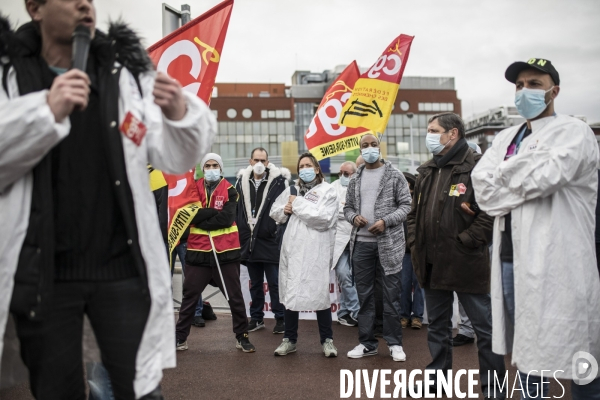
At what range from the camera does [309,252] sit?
20.6 ft

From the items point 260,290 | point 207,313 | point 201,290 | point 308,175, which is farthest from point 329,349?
point 207,313

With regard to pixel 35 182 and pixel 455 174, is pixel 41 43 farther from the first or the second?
→ pixel 455 174

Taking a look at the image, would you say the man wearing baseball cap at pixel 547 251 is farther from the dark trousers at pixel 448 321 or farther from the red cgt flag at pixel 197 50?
the red cgt flag at pixel 197 50

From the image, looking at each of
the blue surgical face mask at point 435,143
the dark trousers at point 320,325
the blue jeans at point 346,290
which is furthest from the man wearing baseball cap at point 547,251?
the blue jeans at point 346,290

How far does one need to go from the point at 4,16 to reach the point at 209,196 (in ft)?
14.5

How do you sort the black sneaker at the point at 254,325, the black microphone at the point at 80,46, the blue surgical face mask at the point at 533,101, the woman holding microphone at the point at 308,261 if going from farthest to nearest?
the black sneaker at the point at 254,325, the woman holding microphone at the point at 308,261, the blue surgical face mask at the point at 533,101, the black microphone at the point at 80,46

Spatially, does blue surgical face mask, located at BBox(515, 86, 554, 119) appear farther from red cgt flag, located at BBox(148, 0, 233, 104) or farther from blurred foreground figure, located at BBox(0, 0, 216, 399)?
red cgt flag, located at BBox(148, 0, 233, 104)

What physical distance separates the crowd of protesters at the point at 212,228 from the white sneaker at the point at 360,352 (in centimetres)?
1

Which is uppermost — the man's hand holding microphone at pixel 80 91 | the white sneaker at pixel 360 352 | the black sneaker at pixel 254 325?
the man's hand holding microphone at pixel 80 91

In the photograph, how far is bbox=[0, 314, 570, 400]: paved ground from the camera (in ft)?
15.9

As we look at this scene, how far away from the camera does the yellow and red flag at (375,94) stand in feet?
27.7

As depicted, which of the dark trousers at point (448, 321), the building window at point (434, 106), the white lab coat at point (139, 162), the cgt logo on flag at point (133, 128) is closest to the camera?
the white lab coat at point (139, 162)

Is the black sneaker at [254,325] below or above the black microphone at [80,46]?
below

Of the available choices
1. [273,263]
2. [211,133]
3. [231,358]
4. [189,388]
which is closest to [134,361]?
[211,133]
